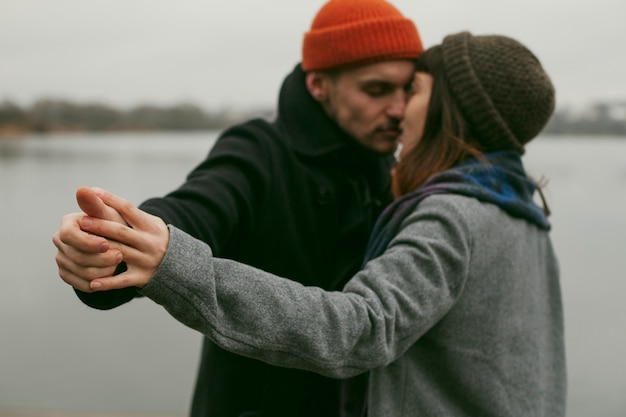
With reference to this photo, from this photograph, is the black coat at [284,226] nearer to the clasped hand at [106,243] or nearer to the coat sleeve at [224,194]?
the coat sleeve at [224,194]

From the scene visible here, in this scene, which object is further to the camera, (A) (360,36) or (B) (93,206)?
(A) (360,36)

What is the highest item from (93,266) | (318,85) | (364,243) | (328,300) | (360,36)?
(360,36)

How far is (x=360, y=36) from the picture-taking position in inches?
59.7

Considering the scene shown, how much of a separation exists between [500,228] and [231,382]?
669mm

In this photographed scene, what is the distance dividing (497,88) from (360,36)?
1.43 feet

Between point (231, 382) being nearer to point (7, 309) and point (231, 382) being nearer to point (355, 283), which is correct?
point (355, 283)

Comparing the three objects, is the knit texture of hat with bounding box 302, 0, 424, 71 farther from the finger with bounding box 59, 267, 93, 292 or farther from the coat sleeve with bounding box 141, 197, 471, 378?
the finger with bounding box 59, 267, 93, 292

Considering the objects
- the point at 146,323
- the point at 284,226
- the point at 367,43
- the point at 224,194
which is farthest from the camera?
the point at 146,323

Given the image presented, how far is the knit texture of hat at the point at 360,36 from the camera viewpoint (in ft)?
4.95

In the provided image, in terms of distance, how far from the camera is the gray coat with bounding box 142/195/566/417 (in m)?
0.85

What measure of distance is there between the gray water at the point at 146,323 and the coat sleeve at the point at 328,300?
0.74 meters

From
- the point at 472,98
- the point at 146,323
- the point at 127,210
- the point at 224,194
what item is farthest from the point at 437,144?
the point at 146,323

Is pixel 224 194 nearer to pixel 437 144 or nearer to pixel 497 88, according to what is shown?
pixel 437 144

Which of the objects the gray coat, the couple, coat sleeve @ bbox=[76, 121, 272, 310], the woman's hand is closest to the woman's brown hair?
the couple
